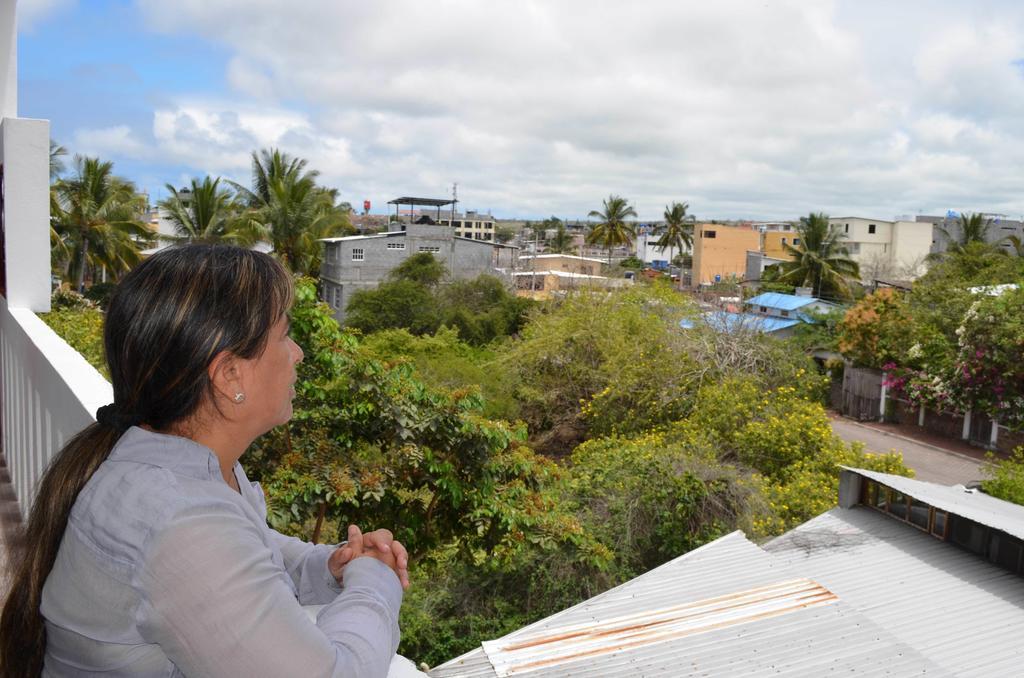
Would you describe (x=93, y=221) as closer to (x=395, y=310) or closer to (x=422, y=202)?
(x=395, y=310)

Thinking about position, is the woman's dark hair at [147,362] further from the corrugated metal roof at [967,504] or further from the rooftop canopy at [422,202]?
the rooftop canopy at [422,202]

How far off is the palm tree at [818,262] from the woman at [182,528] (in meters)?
31.4

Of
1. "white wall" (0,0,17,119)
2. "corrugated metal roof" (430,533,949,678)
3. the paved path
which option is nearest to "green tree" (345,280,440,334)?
the paved path

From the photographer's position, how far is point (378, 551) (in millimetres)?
1088

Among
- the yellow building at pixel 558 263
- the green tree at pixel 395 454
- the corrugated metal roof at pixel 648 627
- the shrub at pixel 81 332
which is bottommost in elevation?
the corrugated metal roof at pixel 648 627

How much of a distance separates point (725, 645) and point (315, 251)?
842 inches

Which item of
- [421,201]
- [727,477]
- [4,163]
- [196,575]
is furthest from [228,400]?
[421,201]

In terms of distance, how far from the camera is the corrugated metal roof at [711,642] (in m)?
3.82

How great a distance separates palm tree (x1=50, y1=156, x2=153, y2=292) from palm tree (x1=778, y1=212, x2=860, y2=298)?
22.7 metres

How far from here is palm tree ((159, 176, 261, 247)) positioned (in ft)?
66.9

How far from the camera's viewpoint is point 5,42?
Answer: 5.00 meters

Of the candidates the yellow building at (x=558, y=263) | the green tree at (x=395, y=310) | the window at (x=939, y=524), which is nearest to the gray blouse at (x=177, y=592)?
the window at (x=939, y=524)

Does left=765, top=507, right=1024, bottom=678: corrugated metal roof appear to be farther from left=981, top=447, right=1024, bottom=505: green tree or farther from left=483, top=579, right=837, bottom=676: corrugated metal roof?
left=981, top=447, right=1024, bottom=505: green tree

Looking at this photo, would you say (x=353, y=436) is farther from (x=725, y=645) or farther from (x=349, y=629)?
(x=349, y=629)
